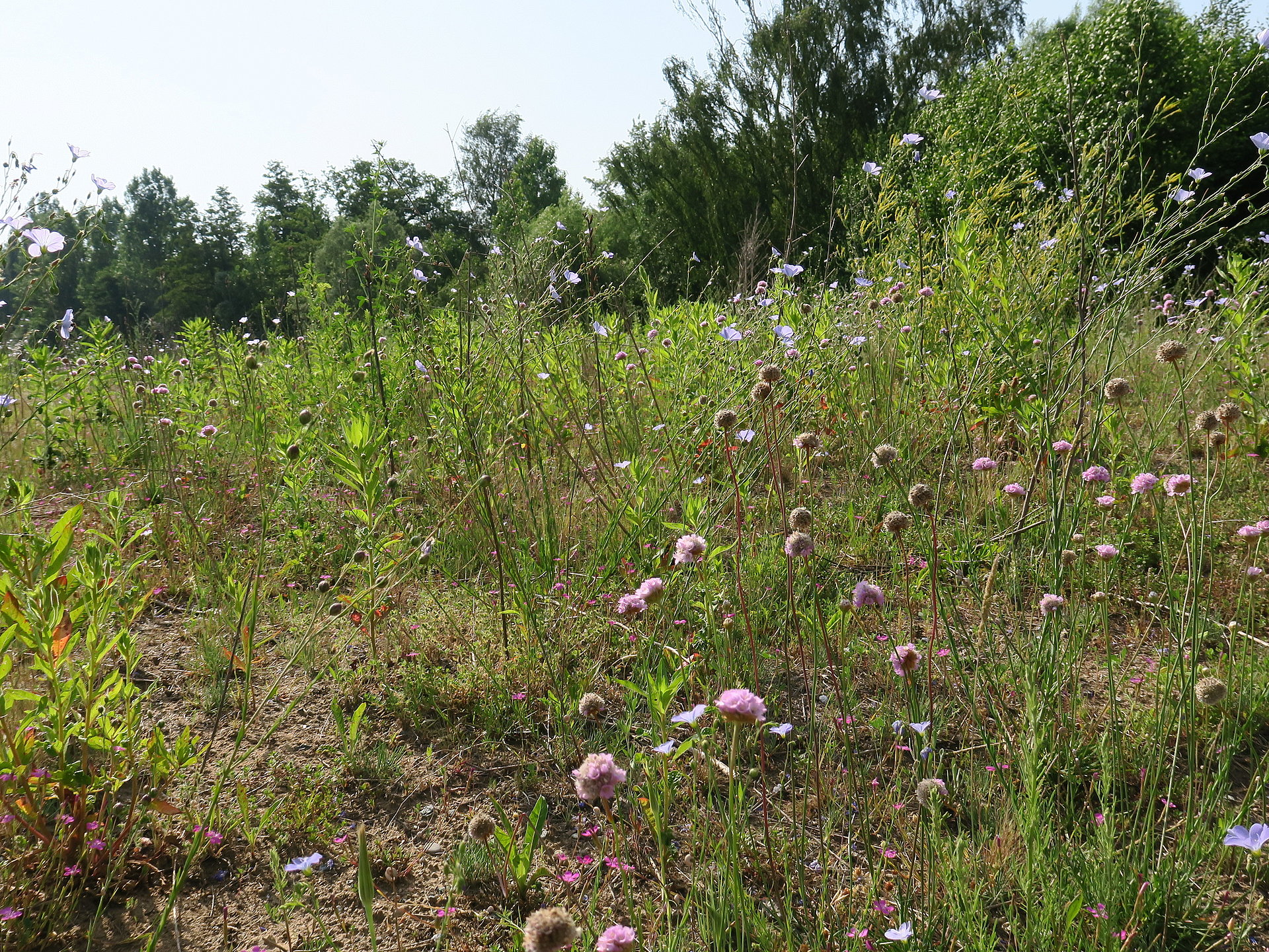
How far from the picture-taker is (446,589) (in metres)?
2.38

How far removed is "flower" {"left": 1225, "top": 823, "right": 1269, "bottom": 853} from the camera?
973 millimetres

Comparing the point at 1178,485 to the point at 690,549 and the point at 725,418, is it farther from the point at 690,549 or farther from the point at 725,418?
the point at 690,549

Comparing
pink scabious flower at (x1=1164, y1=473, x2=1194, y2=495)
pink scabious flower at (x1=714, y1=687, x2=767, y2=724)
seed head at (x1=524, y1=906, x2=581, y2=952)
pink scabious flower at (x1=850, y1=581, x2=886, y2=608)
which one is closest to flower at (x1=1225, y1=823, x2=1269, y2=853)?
pink scabious flower at (x1=850, y1=581, x2=886, y2=608)

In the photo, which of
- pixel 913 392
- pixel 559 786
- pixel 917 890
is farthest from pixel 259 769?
pixel 913 392

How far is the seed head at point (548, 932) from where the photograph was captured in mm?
751

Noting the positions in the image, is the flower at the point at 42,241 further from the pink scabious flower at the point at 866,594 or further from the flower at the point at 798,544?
the pink scabious flower at the point at 866,594

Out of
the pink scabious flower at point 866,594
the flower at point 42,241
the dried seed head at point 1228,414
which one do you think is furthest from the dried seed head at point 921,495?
the flower at point 42,241

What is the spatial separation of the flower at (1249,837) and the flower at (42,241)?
2851 mm

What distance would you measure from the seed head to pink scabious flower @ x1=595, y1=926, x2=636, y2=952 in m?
0.09

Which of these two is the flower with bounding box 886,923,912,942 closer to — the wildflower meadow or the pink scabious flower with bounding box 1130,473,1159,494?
the wildflower meadow

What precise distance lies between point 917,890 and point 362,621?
147 cm

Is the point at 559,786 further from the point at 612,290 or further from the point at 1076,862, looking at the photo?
the point at 612,290

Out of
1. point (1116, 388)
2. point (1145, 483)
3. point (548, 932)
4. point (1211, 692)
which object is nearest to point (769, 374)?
point (1116, 388)

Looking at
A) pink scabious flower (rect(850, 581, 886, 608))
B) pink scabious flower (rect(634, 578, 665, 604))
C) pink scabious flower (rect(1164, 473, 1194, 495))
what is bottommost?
pink scabious flower (rect(1164, 473, 1194, 495))
